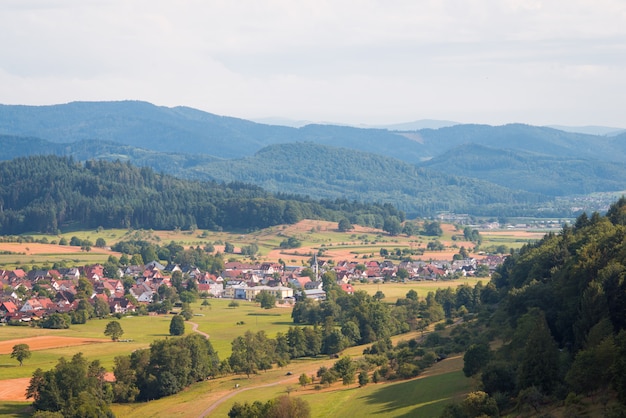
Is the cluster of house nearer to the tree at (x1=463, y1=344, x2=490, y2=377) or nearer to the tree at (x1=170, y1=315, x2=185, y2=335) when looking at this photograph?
the tree at (x1=170, y1=315, x2=185, y2=335)

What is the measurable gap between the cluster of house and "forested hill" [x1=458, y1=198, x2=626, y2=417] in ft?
160

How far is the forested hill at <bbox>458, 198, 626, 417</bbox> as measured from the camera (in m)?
36.3

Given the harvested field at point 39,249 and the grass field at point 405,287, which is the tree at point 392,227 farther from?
the grass field at point 405,287

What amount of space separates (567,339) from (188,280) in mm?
69484

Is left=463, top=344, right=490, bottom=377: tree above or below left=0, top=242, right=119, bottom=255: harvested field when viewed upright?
below

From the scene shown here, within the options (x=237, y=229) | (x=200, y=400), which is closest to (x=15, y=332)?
(x=200, y=400)

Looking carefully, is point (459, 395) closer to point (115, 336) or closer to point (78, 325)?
point (115, 336)

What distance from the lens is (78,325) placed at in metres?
84.9

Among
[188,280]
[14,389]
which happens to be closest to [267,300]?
[188,280]

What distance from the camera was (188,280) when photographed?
111312 millimetres

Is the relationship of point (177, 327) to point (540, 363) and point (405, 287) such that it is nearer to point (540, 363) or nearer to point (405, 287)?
point (405, 287)

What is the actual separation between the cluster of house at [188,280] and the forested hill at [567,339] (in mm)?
48770

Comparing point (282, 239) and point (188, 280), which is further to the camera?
point (282, 239)

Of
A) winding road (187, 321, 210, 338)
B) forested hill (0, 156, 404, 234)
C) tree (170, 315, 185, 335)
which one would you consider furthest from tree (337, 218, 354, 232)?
tree (170, 315, 185, 335)
